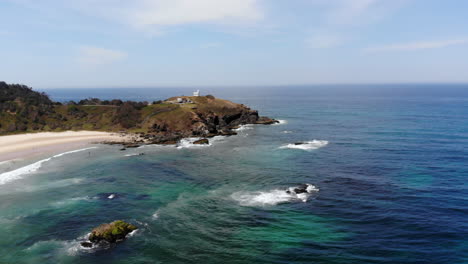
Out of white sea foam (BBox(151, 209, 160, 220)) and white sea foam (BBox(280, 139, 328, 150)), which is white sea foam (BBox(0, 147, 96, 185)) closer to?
white sea foam (BBox(151, 209, 160, 220))

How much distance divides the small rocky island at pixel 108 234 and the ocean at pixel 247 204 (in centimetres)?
115

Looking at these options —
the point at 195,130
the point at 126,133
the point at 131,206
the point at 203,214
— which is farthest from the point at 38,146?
the point at 203,214

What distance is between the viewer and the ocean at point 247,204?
36.8 m

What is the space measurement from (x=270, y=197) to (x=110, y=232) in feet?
81.7

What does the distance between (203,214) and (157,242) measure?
9.40 m

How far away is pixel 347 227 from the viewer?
4188cm

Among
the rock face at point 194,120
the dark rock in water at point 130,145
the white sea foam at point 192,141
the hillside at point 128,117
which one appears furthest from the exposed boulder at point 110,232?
the hillside at point 128,117

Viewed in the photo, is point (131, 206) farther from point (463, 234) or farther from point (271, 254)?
point (463, 234)

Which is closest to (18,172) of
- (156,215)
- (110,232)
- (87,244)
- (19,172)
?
(19,172)

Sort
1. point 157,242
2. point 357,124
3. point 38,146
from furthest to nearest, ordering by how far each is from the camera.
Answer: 1. point 357,124
2. point 38,146
3. point 157,242

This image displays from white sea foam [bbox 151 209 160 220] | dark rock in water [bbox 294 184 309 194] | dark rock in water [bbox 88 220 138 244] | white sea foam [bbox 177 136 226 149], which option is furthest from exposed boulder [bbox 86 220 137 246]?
white sea foam [bbox 177 136 226 149]

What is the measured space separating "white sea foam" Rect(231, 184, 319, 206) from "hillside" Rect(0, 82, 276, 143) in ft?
184

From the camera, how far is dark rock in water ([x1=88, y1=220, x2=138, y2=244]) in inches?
1548

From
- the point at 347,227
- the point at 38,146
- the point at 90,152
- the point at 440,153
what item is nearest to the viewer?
the point at 347,227
